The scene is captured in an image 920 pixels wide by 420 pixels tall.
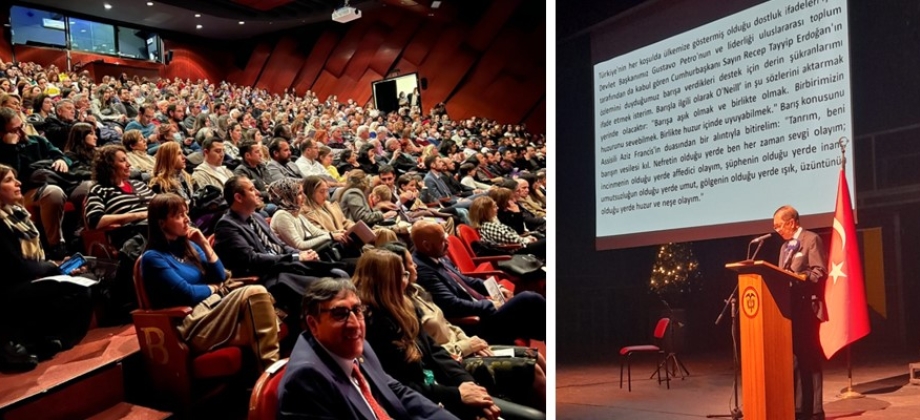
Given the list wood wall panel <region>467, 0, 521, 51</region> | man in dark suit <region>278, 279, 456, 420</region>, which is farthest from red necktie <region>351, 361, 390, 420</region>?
wood wall panel <region>467, 0, 521, 51</region>

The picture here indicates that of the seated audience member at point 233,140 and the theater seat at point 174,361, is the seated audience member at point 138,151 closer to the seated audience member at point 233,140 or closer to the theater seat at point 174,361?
the seated audience member at point 233,140

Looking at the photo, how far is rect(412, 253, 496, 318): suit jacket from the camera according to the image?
2.47m

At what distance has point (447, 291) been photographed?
2.50 m

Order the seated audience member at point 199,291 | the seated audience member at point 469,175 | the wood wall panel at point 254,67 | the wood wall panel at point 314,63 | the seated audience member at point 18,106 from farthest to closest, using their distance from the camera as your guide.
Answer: the seated audience member at point 469,175 → the wood wall panel at point 314,63 → the wood wall panel at point 254,67 → the seated audience member at point 18,106 → the seated audience member at point 199,291

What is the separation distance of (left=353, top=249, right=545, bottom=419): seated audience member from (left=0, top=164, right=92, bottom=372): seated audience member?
0.77 m

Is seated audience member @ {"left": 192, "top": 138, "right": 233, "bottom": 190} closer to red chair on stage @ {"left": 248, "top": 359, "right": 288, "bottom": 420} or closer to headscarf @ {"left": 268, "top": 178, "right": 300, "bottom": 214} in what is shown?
headscarf @ {"left": 268, "top": 178, "right": 300, "bottom": 214}

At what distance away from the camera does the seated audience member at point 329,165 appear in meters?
2.73

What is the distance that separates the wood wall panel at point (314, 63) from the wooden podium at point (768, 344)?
1.60m

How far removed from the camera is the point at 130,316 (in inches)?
78.7

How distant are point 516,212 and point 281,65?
1.07m

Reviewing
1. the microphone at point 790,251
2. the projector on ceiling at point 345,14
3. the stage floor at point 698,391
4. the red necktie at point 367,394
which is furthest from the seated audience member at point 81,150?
the microphone at point 790,251

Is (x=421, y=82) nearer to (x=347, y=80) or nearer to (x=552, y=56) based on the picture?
(x=347, y=80)

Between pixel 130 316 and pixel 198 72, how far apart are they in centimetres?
87

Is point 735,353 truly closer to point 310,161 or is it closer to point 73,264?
point 310,161
